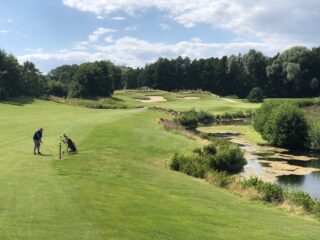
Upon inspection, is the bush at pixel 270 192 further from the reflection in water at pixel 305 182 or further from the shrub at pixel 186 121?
the shrub at pixel 186 121

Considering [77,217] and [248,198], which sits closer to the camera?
[77,217]

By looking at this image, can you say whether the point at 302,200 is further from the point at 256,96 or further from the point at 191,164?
the point at 256,96

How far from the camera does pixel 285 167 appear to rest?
4381 cm

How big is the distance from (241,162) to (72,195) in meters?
26.8

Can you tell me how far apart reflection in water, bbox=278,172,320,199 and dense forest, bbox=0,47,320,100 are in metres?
78.0

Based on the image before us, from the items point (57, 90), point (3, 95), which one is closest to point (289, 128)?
point (3, 95)

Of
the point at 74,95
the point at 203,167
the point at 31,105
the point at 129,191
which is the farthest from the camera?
the point at 74,95

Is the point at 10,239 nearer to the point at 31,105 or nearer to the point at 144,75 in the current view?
the point at 31,105

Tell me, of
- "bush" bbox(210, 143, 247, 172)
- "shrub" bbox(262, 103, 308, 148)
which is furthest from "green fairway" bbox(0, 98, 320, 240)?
"shrub" bbox(262, 103, 308, 148)

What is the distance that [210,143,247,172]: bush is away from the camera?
39188 mm

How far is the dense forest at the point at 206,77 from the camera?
A: 11412 cm

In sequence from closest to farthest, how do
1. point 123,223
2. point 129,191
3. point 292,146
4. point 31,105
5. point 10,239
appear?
point 10,239
point 123,223
point 129,191
point 292,146
point 31,105

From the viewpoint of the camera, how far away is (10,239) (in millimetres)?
11672

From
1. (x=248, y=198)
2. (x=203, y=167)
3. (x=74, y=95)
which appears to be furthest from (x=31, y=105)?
(x=248, y=198)
